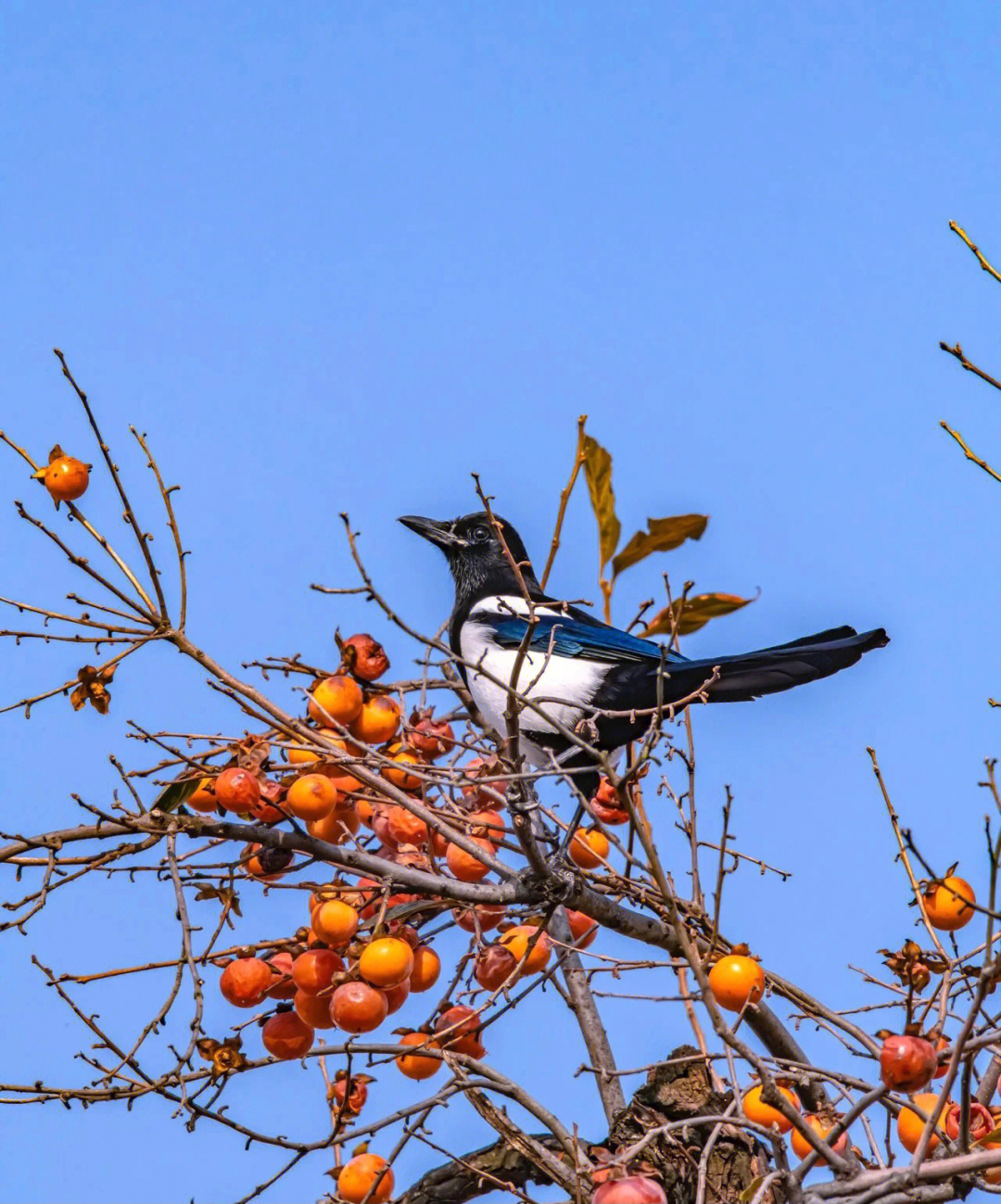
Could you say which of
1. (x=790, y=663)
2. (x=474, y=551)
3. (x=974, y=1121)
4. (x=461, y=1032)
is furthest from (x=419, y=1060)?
(x=474, y=551)

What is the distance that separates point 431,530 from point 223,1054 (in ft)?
8.57

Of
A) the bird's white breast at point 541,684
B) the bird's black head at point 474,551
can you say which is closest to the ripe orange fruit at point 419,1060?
the bird's white breast at point 541,684

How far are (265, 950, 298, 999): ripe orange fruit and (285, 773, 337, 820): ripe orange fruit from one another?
33 centimetres

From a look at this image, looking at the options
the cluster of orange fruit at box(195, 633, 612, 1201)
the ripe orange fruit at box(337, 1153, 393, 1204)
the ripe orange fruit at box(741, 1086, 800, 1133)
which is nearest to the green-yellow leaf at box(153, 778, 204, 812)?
the cluster of orange fruit at box(195, 633, 612, 1201)

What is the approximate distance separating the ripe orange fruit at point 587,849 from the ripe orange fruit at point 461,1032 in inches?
17.9

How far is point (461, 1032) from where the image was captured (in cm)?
331

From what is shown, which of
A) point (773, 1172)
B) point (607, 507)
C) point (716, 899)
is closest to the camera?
point (773, 1172)

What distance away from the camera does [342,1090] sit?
3.40m

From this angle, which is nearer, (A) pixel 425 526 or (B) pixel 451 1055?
(B) pixel 451 1055

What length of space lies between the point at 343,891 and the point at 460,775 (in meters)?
0.36

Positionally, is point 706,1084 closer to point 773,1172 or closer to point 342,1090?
point 342,1090

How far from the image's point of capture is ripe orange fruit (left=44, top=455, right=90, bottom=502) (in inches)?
127

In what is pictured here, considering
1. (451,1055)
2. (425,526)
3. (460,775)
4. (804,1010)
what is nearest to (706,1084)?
(804,1010)

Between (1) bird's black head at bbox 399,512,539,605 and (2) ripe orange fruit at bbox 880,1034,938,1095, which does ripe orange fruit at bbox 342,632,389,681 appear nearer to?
(2) ripe orange fruit at bbox 880,1034,938,1095
